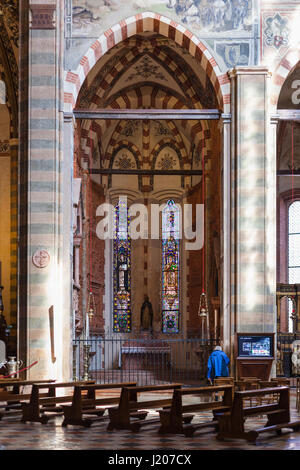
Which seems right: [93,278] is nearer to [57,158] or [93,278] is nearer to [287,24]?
[57,158]

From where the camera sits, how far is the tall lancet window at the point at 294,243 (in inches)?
1061

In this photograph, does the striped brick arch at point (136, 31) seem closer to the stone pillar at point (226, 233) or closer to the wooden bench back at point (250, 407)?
the stone pillar at point (226, 233)

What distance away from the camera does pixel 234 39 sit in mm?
18531

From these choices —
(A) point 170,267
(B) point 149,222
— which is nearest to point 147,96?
(B) point 149,222

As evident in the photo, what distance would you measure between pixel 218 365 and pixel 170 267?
44.8ft

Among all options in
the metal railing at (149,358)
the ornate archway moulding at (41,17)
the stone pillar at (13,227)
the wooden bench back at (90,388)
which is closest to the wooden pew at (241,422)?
the wooden bench back at (90,388)

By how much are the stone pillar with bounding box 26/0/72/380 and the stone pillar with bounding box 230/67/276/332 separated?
4100 mm

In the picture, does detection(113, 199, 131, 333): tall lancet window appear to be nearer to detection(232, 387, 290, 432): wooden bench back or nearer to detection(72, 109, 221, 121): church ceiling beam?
detection(72, 109, 221, 121): church ceiling beam

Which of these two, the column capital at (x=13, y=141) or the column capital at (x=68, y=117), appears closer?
the column capital at (x=68, y=117)

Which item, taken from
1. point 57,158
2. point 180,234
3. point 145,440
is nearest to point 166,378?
point 180,234

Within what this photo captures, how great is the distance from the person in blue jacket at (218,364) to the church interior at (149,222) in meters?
0.05

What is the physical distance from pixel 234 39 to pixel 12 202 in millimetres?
8684

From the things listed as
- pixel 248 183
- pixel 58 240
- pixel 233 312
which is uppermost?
pixel 248 183

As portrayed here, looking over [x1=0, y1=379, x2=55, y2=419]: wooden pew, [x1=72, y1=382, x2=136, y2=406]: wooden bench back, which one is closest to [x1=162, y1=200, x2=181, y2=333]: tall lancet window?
[x1=0, y1=379, x2=55, y2=419]: wooden pew
